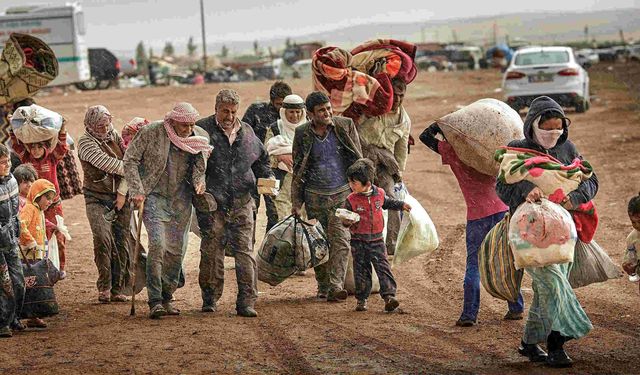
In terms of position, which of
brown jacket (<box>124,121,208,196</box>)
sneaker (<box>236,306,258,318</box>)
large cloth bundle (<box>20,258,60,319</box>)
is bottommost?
sneaker (<box>236,306,258,318</box>)

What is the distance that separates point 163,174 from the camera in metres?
11.1

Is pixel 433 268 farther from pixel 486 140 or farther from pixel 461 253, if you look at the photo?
pixel 486 140

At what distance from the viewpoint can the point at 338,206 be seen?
1151 cm

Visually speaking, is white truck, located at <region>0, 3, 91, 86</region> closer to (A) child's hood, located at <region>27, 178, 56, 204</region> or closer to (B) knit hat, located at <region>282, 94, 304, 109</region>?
(B) knit hat, located at <region>282, 94, 304, 109</region>

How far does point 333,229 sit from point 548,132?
3.12 meters

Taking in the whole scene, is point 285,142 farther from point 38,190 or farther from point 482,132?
point 482,132

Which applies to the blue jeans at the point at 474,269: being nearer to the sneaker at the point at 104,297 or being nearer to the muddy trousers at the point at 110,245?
the muddy trousers at the point at 110,245

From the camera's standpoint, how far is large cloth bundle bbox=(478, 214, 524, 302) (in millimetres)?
9250

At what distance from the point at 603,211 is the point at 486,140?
295 inches

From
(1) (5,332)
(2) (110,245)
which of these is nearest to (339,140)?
(2) (110,245)

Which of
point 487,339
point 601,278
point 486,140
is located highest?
point 486,140

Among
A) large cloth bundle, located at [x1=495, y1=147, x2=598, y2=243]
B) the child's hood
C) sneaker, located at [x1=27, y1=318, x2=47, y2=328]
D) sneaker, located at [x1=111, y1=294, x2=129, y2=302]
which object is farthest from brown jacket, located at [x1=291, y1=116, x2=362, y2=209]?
large cloth bundle, located at [x1=495, y1=147, x2=598, y2=243]

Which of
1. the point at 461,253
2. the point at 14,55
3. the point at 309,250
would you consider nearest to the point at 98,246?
the point at 309,250

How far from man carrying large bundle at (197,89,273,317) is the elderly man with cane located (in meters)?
0.18
